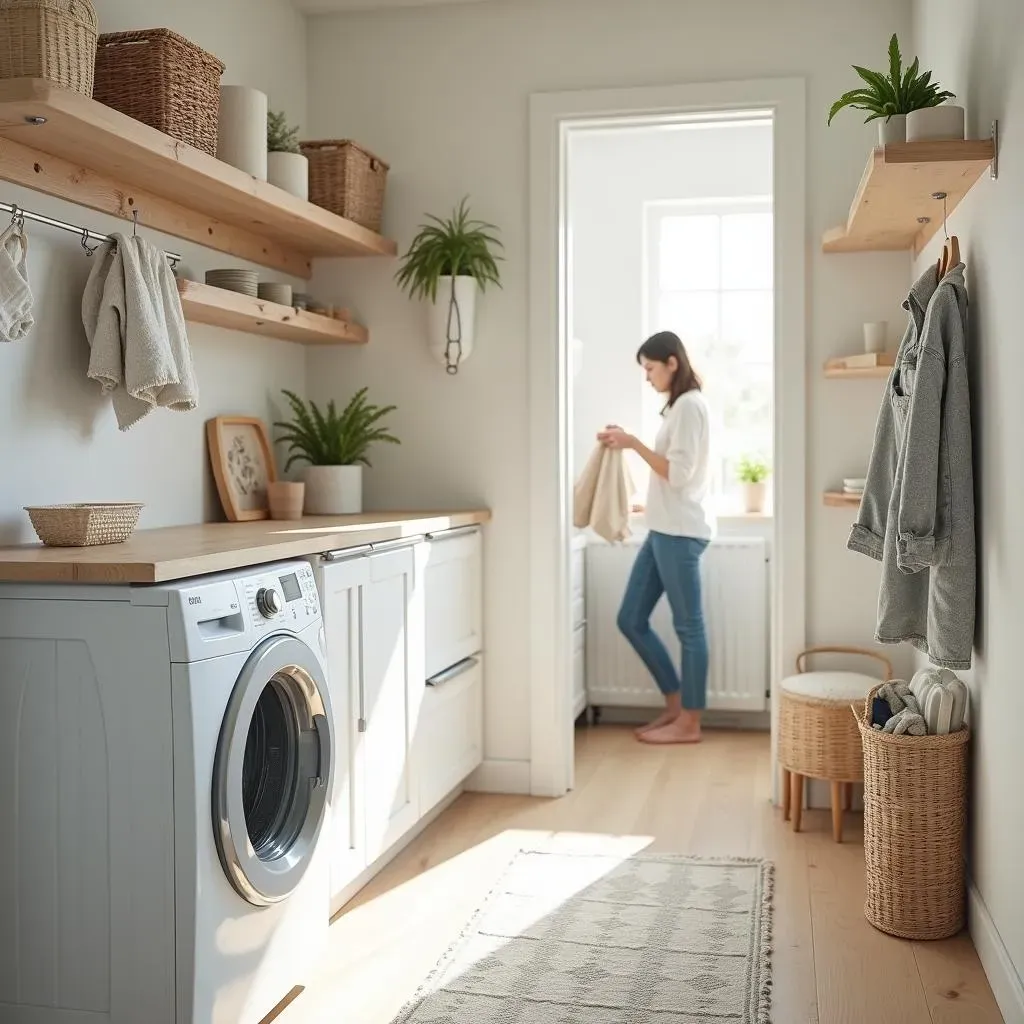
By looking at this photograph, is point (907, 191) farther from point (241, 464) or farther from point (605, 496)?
point (605, 496)

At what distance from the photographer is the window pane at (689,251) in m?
5.16

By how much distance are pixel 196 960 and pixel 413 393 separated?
92.9 inches

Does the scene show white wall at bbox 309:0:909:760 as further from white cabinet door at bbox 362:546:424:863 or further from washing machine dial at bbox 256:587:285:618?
washing machine dial at bbox 256:587:285:618

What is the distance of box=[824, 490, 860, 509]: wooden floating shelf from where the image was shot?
3.54 meters

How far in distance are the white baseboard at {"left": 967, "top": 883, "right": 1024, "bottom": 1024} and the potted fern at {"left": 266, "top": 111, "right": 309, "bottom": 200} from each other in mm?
2483

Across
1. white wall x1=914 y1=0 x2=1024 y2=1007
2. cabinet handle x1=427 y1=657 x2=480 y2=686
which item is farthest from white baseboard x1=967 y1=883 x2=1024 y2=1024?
cabinet handle x1=427 y1=657 x2=480 y2=686

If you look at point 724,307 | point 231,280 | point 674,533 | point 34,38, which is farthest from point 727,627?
point 34,38

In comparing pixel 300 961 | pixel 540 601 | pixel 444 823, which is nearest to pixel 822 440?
pixel 540 601

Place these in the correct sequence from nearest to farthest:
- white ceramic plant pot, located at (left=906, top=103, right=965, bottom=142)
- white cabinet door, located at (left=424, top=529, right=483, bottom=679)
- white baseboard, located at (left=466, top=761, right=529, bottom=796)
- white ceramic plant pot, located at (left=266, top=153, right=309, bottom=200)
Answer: white ceramic plant pot, located at (left=906, top=103, right=965, bottom=142) < white ceramic plant pot, located at (left=266, top=153, right=309, bottom=200) < white cabinet door, located at (left=424, top=529, right=483, bottom=679) < white baseboard, located at (left=466, top=761, right=529, bottom=796)

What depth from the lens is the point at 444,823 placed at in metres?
3.68

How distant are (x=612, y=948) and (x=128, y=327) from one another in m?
1.73

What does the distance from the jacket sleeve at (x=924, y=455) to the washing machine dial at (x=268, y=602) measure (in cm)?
129

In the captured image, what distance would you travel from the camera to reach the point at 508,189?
13.0 feet

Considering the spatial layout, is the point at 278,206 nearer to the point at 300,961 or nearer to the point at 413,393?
the point at 413,393
